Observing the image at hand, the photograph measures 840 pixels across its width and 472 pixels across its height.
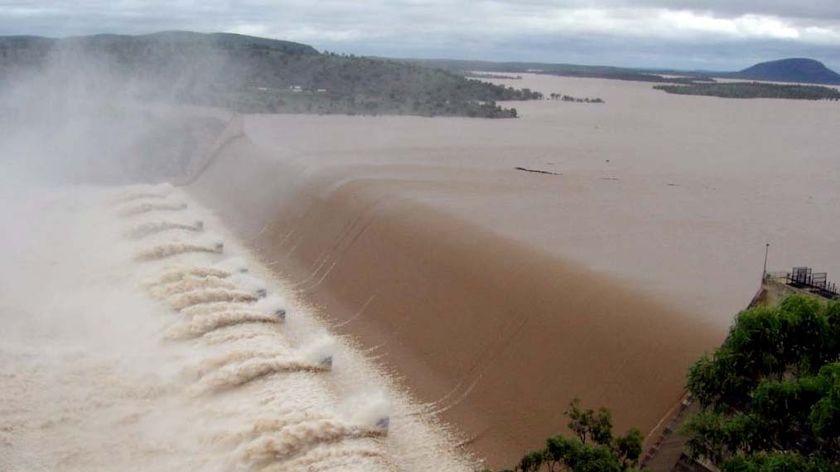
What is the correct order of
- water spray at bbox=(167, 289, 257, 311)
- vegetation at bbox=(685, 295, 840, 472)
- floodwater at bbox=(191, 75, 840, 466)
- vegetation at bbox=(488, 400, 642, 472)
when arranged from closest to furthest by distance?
vegetation at bbox=(685, 295, 840, 472)
vegetation at bbox=(488, 400, 642, 472)
floodwater at bbox=(191, 75, 840, 466)
water spray at bbox=(167, 289, 257, 311)

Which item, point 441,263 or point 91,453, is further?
point 441,263

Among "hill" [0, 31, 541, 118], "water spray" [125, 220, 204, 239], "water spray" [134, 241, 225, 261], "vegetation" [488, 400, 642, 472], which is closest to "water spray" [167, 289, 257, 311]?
"water spray" [134, 241, 225, 261]

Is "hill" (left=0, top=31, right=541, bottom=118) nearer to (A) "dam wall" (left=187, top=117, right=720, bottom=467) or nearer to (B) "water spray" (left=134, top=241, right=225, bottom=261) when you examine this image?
(B) "water spray" (left=134, top=241, right=225, bottom=261)

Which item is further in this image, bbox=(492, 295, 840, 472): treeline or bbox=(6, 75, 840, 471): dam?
bbox=(6, 75, 840, 471): dam

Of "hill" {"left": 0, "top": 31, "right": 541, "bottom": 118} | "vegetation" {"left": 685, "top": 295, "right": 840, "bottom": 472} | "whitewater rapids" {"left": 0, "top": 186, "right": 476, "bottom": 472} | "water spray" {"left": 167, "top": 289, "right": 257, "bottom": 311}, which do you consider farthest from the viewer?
"hill" {"left": 0, "top": 31, "right": 541, "bottom": 118}

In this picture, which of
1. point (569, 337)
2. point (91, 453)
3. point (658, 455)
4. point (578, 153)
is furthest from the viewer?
point (578, 153)

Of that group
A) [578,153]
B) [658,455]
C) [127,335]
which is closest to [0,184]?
[127,335]

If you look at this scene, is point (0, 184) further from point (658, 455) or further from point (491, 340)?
point (658, 455)
